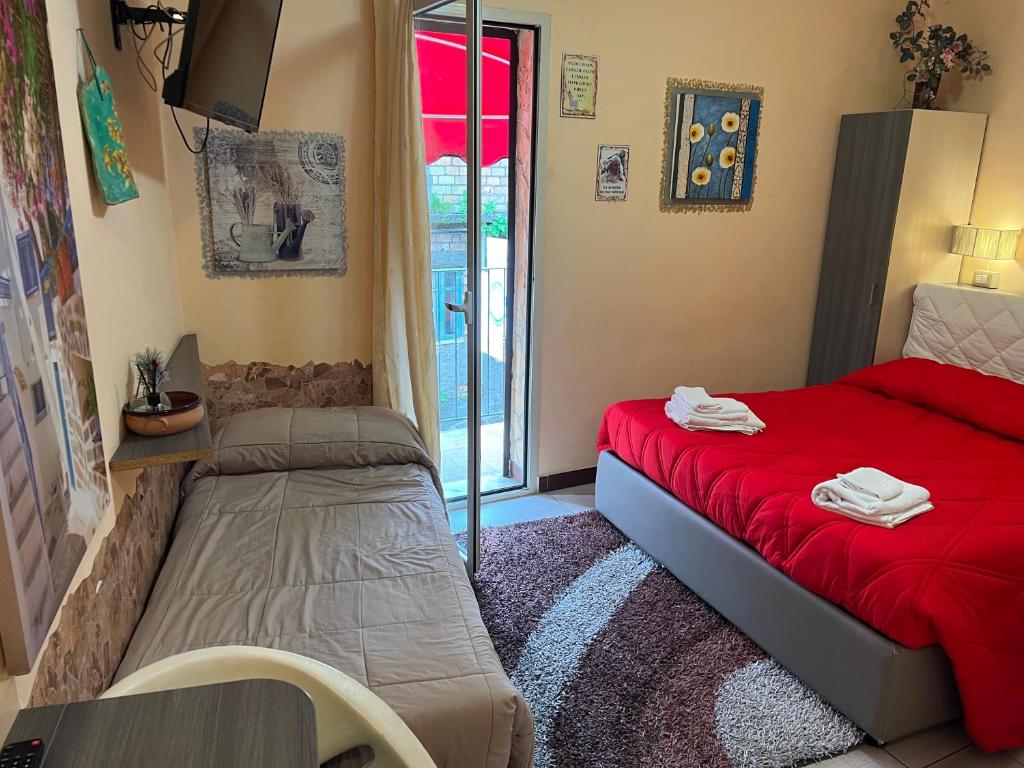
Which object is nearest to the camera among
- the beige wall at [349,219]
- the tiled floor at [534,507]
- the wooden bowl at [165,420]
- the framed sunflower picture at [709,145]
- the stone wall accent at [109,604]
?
the stone wall accent at [109,604]

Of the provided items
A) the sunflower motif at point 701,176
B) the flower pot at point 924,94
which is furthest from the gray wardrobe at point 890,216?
the sunflower motif at point 701,176

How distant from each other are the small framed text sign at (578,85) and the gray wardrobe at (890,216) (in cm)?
166

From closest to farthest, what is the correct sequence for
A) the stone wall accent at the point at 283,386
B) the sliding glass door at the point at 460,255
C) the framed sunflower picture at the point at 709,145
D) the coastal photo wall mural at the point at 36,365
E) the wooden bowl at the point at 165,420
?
the coastal photo wall mural at the point at 36,365
the wooden bowl at the point at 165,420
the sliding glass door at the point at 460,255
the stone wall accent at the point at 283,386
the framed sunflower picture at the point at 709,145

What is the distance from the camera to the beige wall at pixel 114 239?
148 centimetres

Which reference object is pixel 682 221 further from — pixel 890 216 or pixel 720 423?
pixel 720 423

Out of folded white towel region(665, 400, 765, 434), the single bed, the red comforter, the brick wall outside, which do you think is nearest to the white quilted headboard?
the single bed

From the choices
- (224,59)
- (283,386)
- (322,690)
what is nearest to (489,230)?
(283,386)

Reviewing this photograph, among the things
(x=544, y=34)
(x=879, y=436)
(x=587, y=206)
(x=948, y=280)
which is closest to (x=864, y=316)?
(x=948, y=280)

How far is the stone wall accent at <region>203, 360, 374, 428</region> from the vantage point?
3.06 meters

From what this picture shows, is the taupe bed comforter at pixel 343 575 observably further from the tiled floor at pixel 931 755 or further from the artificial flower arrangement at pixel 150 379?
the tiled floor at pixel 931 755

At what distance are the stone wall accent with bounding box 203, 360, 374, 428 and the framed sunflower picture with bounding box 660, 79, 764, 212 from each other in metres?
1.86

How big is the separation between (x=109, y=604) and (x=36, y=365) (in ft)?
2.34

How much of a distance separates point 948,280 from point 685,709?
315 cm

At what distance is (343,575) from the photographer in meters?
2.04
